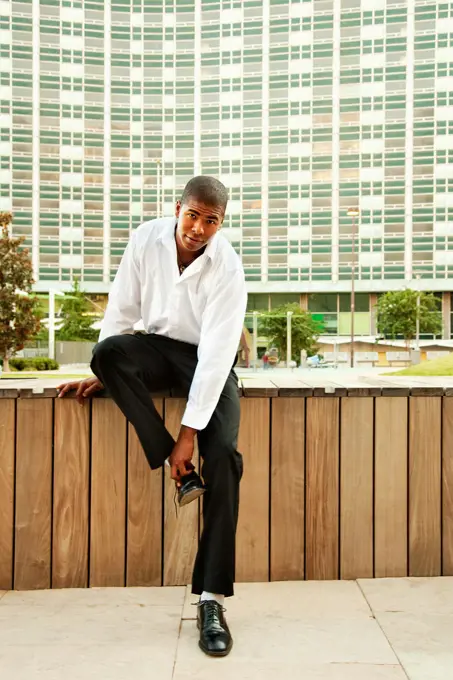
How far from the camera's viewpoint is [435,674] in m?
2.06

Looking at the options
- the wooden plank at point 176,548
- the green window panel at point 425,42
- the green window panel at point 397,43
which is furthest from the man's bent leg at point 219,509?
the green window panel at point 425,42

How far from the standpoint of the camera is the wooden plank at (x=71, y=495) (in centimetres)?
286

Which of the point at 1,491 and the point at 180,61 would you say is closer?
the point at 1,491

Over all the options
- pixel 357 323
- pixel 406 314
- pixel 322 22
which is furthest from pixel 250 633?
pixel 322 22

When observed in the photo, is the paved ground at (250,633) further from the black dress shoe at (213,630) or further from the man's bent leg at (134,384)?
the man's bent leg at (134,384)

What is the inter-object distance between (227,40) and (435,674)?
61.0m

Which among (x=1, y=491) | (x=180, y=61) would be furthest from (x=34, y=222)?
(x=1, y=491)

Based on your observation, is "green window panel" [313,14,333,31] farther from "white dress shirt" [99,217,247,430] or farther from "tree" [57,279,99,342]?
"white dress shirt" [99,217,247,430]

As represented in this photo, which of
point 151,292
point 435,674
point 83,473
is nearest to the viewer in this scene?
point 435,674

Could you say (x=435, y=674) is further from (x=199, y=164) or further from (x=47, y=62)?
(x=47, y=62)

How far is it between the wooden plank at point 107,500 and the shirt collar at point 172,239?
0.78 meters

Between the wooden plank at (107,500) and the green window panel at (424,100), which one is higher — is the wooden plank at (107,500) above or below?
below

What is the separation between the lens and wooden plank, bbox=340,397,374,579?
116 inches

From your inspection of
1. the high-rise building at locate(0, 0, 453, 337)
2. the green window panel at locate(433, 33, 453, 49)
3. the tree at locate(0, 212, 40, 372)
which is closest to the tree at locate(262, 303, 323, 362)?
the high-rise building at locate(0, 0, 453, 337)
